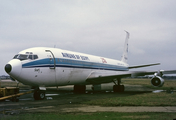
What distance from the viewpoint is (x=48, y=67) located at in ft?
44.3

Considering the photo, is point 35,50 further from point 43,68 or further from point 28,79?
point 28,79

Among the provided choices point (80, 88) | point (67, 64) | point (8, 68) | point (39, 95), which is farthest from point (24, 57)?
point (80, 88)

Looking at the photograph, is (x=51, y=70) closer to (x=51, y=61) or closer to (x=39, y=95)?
(x=51, y=61)

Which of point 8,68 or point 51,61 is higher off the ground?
point 51,61

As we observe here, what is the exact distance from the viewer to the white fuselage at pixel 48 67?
1195 cm

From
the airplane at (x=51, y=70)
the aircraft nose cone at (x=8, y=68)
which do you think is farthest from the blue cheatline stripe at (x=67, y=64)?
the aircraft nose cone at (x=8, y=68)

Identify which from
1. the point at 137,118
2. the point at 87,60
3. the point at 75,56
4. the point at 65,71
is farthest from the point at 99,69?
the point at 137,118

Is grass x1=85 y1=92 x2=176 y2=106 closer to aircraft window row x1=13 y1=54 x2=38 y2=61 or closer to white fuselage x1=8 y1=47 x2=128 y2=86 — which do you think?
white fuselage x1=8 y1=47 x2=128 y2=86

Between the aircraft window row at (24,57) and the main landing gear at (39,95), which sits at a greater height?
the aircraft window row at (24,57)

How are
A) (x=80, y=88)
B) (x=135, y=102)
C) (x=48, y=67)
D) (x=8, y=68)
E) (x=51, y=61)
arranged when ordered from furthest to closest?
(x=80, y=88)
(x=51, y=61)
(x=48, y=67)
(x=8, y=68)
(x=135, y=102)

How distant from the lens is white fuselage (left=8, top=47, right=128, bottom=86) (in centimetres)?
1195

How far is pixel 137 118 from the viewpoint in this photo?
673cm

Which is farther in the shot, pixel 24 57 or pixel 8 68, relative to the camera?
pixel 24 57

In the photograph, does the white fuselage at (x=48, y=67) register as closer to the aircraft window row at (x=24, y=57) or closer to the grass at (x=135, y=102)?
the aircraft window row at (x=24, y=57)
